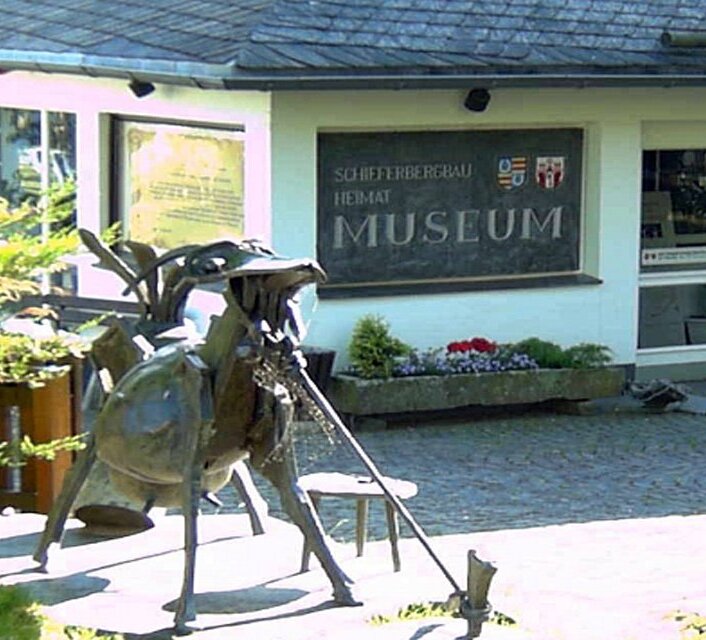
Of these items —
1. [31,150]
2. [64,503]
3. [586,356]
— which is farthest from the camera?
[31,150]

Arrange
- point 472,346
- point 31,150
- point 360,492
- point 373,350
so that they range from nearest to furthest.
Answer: point 360,492, point 373,350, point 472,346, point 31,150

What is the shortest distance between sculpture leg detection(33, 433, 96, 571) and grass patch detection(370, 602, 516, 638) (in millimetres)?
1381

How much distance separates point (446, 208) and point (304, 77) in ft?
7.16

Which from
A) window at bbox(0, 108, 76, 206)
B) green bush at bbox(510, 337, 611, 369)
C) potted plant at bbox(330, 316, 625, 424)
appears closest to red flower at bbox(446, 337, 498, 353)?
potted plant at bbox(330, 316, 625, 424)

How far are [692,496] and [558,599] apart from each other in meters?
4.17

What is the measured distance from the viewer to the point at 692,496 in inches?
480

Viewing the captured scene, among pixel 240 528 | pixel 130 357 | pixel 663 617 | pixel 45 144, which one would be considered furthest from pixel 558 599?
pixel 45 144

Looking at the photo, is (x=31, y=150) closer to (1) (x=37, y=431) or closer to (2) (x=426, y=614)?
(1) (x=37, y=431)

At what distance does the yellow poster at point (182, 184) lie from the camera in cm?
1545

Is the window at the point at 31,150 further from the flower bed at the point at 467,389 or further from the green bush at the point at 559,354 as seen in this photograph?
the green bush at the point at 559,354

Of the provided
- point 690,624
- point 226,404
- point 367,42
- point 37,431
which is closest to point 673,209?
point 367,42

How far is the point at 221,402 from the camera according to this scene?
290 inches

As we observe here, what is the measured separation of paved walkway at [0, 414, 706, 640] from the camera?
23.8 ft

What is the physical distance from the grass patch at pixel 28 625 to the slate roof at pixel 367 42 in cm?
747
